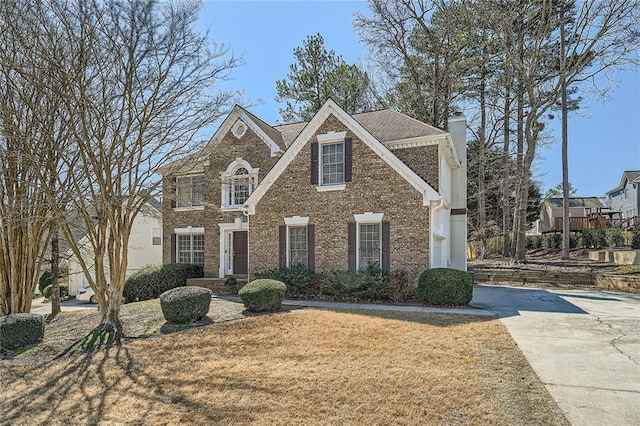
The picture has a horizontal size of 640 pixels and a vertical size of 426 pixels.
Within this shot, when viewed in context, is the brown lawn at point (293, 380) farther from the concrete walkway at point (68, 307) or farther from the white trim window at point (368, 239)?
the concrete walkway at point (68, 307)

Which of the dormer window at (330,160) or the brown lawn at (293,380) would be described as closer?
the brown lawn at (293,380)

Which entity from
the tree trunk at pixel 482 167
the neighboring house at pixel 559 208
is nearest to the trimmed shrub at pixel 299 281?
the tree trunk at pixel 482 167

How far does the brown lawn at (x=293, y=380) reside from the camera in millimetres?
4398

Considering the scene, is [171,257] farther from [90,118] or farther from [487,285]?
[487,285]

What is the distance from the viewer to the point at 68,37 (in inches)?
331

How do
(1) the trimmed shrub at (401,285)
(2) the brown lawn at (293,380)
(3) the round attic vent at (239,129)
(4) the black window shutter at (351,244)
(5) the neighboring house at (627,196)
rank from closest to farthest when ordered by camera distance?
1. (2) the brown lawn at (293,380)
2. (1) the trimmed shrub at (401,285)
3. (4) the black window shutter at (351,244)
4. (3) the round attic vent at (239,129)
5. (5) the neighboring house at (627,196)

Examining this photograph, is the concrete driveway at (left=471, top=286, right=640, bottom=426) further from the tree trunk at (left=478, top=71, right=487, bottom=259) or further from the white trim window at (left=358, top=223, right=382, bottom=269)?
the tree trunk at (left=478, top=71, right=487, bottom=259)

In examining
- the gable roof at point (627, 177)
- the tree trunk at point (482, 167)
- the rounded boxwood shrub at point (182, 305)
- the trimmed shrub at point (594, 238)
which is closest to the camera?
the rounded boxwood shrub at point (182, 305)

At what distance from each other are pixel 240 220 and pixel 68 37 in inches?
377

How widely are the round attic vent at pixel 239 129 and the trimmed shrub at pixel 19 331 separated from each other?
10.8m

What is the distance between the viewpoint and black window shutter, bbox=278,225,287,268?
1416 centimetres

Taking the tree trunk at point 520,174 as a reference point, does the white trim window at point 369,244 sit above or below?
below

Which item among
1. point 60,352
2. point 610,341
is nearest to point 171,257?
point 60,352

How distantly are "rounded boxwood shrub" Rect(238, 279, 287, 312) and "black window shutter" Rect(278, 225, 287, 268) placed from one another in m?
3.66
